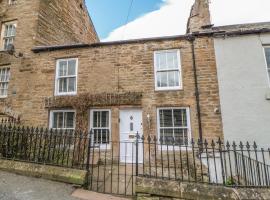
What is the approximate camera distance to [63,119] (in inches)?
411

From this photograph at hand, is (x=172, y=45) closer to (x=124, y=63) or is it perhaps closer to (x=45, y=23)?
(x=124, y=63)

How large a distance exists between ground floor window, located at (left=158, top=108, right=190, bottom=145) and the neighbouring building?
1.64 m

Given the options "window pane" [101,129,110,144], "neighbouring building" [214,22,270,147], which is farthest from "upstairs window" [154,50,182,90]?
"window pane" [101,129,110,144]

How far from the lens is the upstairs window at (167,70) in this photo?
384 inches

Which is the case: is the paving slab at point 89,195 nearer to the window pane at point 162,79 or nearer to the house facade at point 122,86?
the house facade at point 122,86

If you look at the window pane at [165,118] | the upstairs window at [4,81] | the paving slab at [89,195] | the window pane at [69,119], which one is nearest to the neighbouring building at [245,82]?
the window pane at [165,118]

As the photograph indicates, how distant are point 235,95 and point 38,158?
27.1 feet

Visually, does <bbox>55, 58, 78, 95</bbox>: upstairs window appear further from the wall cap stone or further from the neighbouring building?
the neighbouring building

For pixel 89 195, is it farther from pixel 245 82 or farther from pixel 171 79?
pixel 245 82

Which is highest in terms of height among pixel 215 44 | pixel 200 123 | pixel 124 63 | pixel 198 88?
pixel 215 44

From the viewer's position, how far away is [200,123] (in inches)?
351

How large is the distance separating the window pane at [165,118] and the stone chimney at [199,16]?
5.23m

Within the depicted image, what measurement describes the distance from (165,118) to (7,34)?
11590 millimetres

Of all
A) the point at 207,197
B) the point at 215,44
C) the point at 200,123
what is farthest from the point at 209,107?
the point at 207,197
